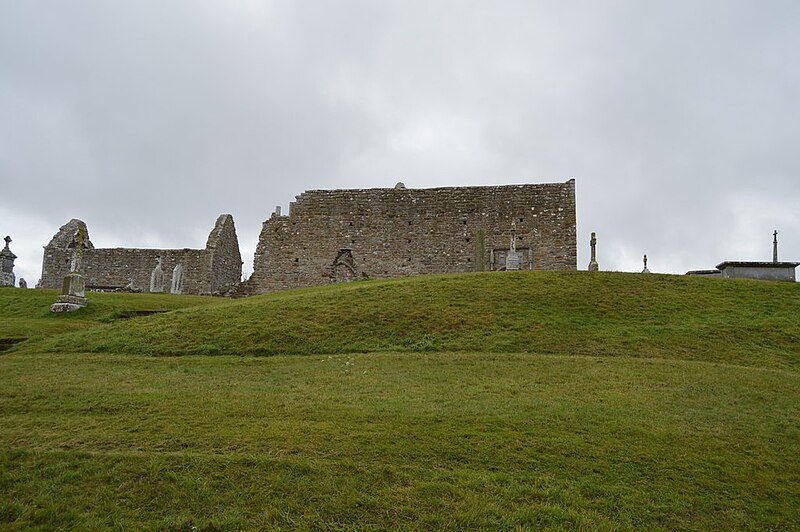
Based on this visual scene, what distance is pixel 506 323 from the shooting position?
1459cm

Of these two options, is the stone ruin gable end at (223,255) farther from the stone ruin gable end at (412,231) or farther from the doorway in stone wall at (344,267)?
the doorway in stone wall at (344,267)

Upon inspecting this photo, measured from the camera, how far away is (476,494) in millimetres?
5234

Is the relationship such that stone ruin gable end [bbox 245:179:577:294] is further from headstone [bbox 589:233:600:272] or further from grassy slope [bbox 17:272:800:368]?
grassy slope [bbox 17:272:800:368]

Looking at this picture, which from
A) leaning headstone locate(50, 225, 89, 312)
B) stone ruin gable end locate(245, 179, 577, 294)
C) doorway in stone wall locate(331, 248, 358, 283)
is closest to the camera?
leaning headstone locate(50, 225, 89, 312)

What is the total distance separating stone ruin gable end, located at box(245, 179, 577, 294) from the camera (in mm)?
30156

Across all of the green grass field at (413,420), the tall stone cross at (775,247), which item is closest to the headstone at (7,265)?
the green grass field at (413,420)

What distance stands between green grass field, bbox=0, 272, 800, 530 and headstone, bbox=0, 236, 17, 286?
1269cm

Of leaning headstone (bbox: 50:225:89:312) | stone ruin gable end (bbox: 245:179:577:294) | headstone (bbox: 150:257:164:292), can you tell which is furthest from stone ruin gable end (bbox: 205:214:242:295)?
leaning headstone (bbox: 50:225:89:312)

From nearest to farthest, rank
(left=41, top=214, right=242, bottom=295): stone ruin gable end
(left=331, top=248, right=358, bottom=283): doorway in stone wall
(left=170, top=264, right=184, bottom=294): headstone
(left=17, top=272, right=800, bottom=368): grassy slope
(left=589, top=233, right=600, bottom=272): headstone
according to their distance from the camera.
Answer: (left=17, top=272, right=800, bottom=368): grassy slope < (left=589, top=233, right=600, bottom=272): headstone < (left=170, top=264, right=184, bottom=294): headstone < (left=331, top=248, right=358, bottom=283): doorway in stone wall < (left=41, top=214, right=242, bottom=295): stone ruin gable end

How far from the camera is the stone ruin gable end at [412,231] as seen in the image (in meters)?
30.2

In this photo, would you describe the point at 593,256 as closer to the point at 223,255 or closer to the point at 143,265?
the point at 223,255

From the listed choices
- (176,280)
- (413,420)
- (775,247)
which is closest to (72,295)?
(176,280)

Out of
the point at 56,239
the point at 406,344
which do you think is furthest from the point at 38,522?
the point at 56,239

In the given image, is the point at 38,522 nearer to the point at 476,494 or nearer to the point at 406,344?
the point at 476,494
